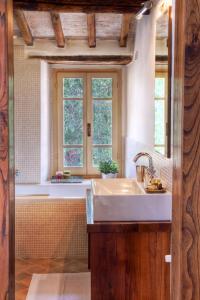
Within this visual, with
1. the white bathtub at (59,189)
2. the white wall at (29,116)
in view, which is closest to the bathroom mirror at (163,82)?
the white bathtub at (59,189)

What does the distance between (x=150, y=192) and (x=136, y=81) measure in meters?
2.44

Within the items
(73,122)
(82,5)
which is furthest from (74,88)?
(82,5)

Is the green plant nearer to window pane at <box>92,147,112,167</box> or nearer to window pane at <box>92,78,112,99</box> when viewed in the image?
window pane at <box>92,147,112,167</box>

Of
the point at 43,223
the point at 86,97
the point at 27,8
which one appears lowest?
the point at 43,223

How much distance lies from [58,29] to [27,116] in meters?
1.36

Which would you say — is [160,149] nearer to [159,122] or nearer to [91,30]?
[159,122]

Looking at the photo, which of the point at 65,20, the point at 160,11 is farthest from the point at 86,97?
the point at 160,11

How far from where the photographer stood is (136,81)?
194 inches

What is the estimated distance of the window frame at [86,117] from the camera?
20.4ft

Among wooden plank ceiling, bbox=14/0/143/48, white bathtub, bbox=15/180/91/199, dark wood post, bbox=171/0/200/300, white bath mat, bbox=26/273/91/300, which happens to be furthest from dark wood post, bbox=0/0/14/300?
white bathtub, bbox=15/180/91/199

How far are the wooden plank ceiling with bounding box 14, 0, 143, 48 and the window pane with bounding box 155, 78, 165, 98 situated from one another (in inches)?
52.5

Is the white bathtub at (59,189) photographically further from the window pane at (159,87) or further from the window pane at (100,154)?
the window pane at (159,87)

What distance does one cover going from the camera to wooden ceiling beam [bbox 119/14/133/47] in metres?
4.93

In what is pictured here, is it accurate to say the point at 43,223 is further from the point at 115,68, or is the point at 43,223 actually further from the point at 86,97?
the point at 115,68
